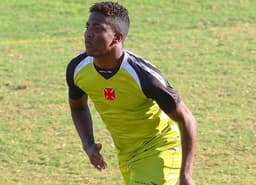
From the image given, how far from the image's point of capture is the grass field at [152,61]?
8.69 m

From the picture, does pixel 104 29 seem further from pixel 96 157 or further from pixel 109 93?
pixel 96 157

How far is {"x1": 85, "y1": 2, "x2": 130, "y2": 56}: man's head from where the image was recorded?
5.85m

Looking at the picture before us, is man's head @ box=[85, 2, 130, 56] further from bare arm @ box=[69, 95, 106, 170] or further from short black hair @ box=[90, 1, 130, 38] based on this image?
bare arm @ box=[69, 95, 106, 170]

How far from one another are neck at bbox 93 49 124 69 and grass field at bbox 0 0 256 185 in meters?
2.45

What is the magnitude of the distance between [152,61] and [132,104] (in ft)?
21.1

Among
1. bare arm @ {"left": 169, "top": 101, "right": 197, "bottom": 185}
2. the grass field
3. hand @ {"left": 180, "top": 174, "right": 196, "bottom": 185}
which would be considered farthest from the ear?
the grass field

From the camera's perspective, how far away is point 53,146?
30.3 ft

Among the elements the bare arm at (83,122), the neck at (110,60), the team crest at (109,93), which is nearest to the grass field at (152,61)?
the bare arm at (83,122)

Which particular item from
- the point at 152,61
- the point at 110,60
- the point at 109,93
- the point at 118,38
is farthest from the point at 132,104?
the point at 152,61

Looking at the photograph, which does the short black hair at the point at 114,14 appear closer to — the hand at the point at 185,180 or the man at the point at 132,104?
the man at the point at 132,104

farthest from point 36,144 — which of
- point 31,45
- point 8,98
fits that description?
point 31,45

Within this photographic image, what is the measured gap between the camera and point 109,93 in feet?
19.9

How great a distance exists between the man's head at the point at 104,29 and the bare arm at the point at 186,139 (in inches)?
22.7

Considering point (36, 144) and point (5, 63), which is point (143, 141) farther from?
point (5, 63)
